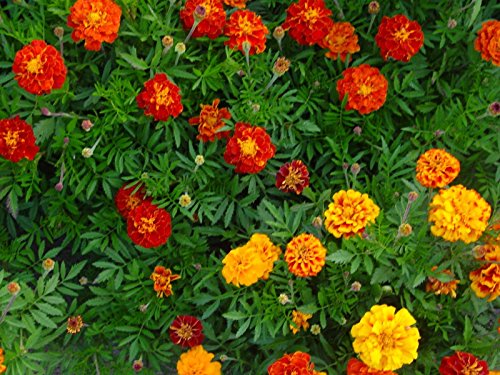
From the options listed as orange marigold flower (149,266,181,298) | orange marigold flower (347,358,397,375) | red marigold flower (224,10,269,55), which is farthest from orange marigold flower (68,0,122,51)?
orange marigold flower (347,358,397,375)

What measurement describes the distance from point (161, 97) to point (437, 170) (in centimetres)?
86

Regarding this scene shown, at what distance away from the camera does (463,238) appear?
1.83 m

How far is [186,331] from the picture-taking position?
2.11 m

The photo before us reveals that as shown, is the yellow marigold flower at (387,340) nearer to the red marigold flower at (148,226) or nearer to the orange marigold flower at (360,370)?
the orange marigold flower at (360,370)

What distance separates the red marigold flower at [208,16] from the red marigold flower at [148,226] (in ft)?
2.05

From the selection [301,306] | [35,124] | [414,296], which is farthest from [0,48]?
[414,296]

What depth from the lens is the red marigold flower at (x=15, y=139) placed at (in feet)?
6.73

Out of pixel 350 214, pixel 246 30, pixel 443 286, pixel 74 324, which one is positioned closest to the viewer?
pixel 350 214

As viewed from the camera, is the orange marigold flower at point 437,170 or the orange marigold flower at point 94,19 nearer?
the orange marigold flower at point 437,170

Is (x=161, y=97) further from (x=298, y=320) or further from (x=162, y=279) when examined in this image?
(x=298, y=320)

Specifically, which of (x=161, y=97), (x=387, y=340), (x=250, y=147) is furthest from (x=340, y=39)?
(x=387, y=340)

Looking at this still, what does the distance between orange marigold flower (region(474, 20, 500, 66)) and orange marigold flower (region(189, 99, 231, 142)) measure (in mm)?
892

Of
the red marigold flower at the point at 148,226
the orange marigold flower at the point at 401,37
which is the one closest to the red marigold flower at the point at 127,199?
the red marigold flower at the point at 148,226

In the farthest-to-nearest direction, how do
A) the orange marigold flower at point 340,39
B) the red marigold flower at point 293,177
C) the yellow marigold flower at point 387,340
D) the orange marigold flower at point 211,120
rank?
the orange marigold flower at point 340,39
the orange marigold flower at point 211,120
the red marigold flower at point 293,177
the yellow marigold flower at point 387,340
